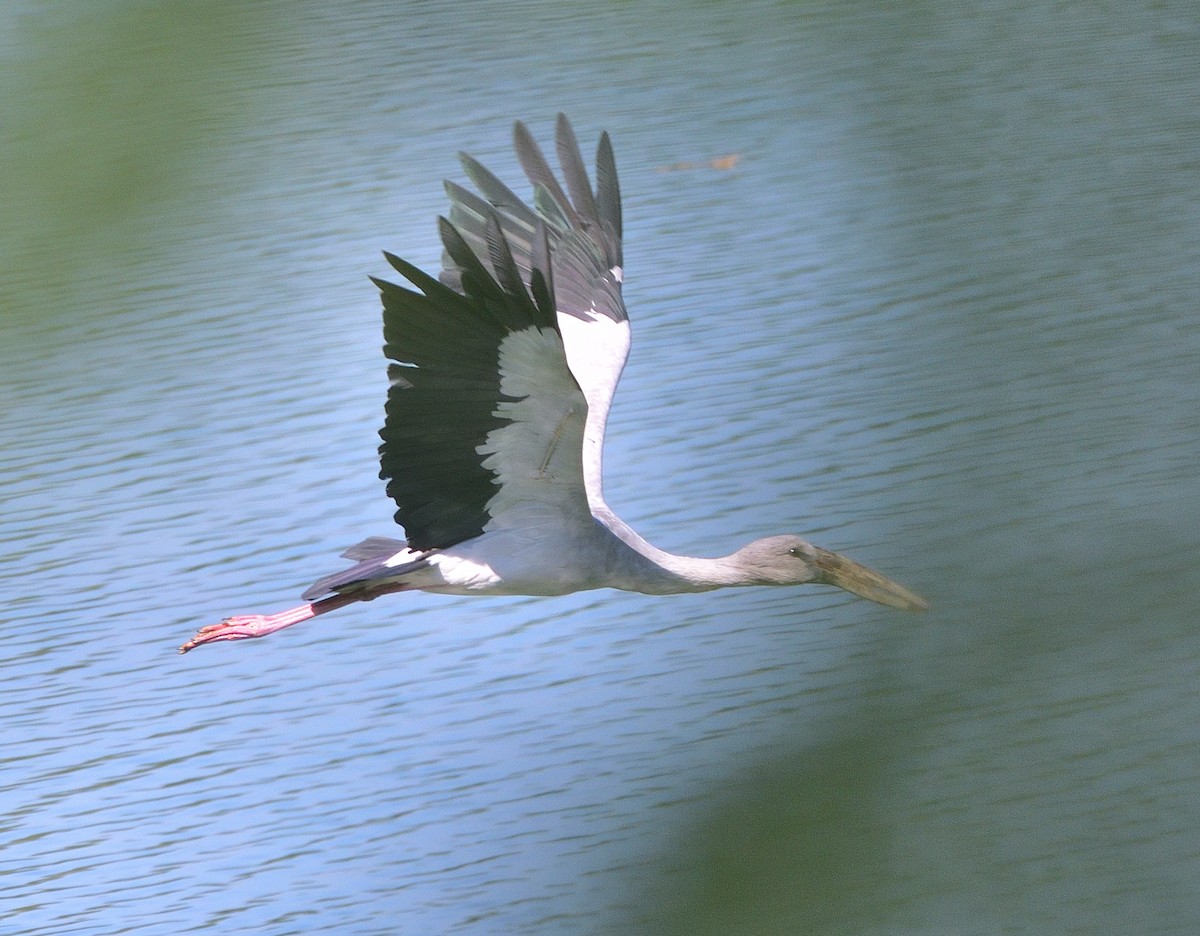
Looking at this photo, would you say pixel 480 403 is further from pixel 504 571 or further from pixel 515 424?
pixel 504 571

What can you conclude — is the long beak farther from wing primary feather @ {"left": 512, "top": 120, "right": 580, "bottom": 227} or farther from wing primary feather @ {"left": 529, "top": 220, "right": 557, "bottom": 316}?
wing primary feather @ {"left": 512, "top": 120, "right": 580, "bottom": 227}

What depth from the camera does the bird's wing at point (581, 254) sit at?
325 cm

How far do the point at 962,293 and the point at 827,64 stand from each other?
1.69 m

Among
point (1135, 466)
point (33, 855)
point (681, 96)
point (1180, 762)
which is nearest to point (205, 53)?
point (33, 855)

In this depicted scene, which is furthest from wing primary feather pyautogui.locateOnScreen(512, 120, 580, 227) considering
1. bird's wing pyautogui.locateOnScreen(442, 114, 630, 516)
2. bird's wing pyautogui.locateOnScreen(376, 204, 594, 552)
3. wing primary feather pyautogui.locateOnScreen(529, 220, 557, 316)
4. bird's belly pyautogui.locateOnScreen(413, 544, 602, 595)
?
wing primary feather pyautogui.locateOnScreen(529, 220, 557, 316)

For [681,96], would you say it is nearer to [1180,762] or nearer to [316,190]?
[316,190]

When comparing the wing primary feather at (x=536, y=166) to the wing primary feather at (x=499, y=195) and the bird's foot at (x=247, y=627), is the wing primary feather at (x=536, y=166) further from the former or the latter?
the bird's foot at (x=247, y=627)

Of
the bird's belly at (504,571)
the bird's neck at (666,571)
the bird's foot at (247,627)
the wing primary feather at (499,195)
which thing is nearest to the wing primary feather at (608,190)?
the wing primary feather at (499,195)

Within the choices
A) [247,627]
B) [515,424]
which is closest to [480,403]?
[515,424]

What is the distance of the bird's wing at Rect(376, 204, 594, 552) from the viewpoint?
7.82 ft

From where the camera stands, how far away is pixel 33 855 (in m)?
2.92

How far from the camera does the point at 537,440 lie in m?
2.71

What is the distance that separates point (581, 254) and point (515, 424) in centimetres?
98

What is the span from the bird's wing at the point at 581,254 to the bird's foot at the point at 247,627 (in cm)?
69
